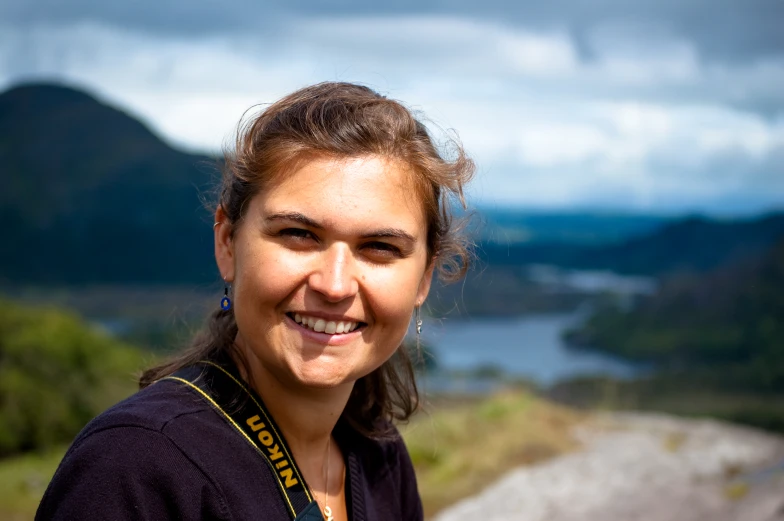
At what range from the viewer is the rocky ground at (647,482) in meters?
6.88

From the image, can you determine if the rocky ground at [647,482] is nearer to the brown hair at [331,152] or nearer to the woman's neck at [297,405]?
the woman's neck at [297,405]

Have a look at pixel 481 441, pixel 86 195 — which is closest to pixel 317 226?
pixel 481 441

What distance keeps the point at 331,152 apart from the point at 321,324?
0.42 meters

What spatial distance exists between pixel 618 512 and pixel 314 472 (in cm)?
506

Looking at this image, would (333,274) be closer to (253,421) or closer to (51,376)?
(253,421)

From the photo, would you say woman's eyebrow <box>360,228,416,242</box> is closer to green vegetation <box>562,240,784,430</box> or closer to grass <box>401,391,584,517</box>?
grass <box>401,391,584,517</box>

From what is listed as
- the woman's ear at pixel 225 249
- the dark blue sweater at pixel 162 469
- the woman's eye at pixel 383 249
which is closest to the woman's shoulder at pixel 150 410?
the dark blue sweater at pixel 162 469

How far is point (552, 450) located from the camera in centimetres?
923

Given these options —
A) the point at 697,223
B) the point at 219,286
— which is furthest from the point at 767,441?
the point at 697,223

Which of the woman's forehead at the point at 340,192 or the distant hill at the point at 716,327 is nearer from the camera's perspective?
the woman's forehead at the point at 340,192

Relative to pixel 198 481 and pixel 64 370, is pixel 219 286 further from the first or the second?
pixel 64 370

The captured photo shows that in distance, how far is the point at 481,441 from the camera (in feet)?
30.2

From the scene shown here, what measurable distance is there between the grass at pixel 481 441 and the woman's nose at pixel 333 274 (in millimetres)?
5272

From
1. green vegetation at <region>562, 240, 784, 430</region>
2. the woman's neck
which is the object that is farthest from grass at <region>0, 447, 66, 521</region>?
green vegetation at <region>562, 240, 784, 430</region>
